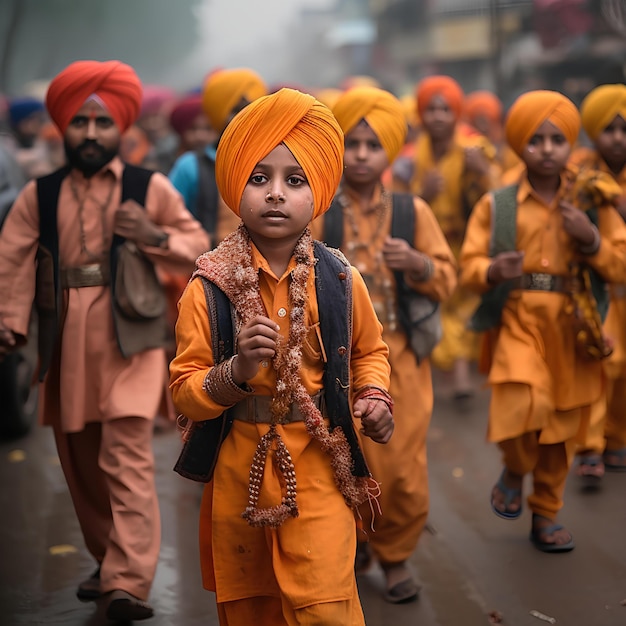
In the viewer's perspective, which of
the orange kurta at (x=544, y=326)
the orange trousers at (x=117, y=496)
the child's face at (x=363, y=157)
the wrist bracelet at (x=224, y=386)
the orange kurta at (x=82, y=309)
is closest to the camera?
the wrist bracelet at (x=224, y=386)

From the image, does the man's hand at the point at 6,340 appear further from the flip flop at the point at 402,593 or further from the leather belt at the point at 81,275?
the flip flop at the point at 402,593

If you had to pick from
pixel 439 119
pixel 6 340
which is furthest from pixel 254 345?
pixel 439 119

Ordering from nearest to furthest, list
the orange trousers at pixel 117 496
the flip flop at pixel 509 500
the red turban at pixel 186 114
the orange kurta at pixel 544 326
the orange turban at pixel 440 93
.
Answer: the orange trousers at pixel 117 496 → the orange kurta at pixel 544 326 → the flip flop at pixel 509 500 → the red turban at pixel 186 114 → the orange turban at pixel 440 93

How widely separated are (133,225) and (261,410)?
5.45ft

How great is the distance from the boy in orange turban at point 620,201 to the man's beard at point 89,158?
125 inches

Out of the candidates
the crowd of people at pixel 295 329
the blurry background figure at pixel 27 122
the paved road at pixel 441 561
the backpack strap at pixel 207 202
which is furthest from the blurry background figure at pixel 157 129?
the crowd of people at pixel 295 329

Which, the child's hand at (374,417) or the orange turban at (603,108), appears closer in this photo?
the child's hand at (374,417)

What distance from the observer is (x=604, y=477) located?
730cm

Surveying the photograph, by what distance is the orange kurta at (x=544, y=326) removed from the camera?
5930 millimetres

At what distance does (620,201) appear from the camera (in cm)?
726

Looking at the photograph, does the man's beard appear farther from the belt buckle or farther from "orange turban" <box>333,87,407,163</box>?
the belt buckle

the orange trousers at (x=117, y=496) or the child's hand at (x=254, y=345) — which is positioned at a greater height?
the child's hand at (x=254, y=345)

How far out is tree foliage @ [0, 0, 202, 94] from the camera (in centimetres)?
2300

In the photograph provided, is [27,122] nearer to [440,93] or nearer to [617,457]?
[440,93]
